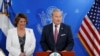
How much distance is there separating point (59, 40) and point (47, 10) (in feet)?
4.59

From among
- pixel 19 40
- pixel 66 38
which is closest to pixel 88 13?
pixel 66 38

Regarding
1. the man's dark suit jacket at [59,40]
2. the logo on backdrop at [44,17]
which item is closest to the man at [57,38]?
the man's dark suit jacket at [59,40]

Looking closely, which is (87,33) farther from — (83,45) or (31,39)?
(31,39)

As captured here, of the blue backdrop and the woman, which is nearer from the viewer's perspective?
the woman

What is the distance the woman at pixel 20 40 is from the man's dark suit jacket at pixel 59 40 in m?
0.38

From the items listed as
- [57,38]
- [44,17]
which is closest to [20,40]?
[57,38]

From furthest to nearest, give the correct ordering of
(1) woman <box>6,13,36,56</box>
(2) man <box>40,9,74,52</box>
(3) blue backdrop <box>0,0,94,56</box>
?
(3) blue backdrop <box>0,0,94,56</box> < (1) woman <box>6,13,36,56</box> < (2) man <box>40,9,74,52</box>

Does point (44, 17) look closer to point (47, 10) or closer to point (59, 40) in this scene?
point (47, 10)

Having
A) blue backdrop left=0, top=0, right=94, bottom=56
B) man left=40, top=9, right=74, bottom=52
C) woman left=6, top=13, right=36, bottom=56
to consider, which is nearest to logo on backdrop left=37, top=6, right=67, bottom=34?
blue backdrop left=0, top=0, right=94, bottom=56

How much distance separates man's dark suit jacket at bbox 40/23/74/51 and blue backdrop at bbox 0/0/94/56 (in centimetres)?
117

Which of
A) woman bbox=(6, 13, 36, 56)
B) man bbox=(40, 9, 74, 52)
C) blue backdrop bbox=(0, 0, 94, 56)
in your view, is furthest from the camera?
blue backdrop bbox=(0, 0, 94, 56)

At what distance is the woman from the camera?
392cm

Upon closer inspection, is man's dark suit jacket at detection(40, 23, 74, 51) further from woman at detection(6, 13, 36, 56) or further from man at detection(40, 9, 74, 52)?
woman at detection(6, 13, 36, 56)

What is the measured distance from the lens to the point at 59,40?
3652 millimetres
